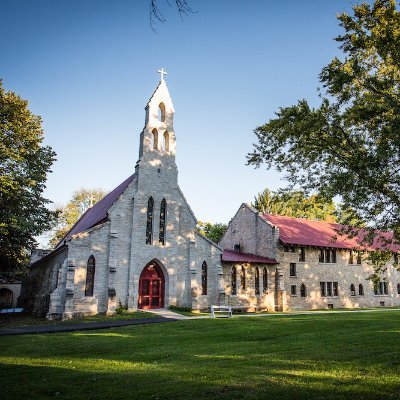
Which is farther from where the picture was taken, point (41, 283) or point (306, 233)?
point (306, 233)

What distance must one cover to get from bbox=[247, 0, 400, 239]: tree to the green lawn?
487 cm

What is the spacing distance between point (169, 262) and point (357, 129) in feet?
56.4

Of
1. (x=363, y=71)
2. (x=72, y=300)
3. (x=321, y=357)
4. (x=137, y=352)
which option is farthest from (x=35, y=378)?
(x=72, y=300)

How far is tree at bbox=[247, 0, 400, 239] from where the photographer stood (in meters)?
11.5

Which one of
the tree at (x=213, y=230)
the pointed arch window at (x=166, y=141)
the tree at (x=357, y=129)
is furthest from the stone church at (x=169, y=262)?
the tree at (x=213, y=230)

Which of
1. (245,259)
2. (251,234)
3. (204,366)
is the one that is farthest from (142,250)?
(204,366)

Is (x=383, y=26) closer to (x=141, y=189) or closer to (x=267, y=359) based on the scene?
(x=267, y=359)

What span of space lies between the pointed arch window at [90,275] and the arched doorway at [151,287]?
3.60m

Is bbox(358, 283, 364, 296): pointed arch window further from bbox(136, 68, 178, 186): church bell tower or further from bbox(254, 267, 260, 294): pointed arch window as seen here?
bbox(136, 68, 178, 186): church bell tower

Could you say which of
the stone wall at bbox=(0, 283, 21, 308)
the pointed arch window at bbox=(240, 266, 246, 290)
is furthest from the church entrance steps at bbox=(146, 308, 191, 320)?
the stone wall at bbox=(0, 283, 21, 308)

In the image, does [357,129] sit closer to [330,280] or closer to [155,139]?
[155,139]

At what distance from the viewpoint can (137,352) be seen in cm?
1065

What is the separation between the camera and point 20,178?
76.5 ft

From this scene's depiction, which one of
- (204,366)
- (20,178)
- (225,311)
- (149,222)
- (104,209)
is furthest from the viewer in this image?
(104,209)
